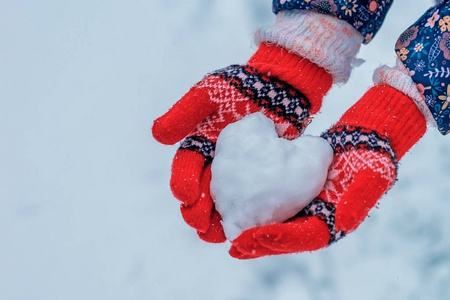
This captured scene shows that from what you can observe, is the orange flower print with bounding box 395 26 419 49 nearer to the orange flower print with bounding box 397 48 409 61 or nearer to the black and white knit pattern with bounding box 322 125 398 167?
the orange flower print with bounding box 397 48 409 61

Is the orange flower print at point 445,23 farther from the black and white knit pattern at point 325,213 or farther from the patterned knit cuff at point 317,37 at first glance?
the black and white knit pattern at point 325,213

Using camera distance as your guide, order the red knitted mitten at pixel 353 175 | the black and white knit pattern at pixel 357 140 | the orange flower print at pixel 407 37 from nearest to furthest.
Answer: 1. the red knitted mitten at pixel 353 175
2. the black and white knit pattern at pixel 357 140
3. the orange flower print at pixel 407 37

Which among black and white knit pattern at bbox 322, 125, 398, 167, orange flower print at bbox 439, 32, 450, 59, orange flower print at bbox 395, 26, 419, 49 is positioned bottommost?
black and white knit pattern at bbox 322, 125, 398, 167

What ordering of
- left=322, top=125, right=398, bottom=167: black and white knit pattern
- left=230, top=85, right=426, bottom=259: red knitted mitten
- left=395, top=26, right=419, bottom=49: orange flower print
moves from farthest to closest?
left=395, top=26, right=419, bottom=49: orange flower print, left=322, top=125, right=398, bottom=167: black and white knit pattern, left=230, top=85, right=426, bottom=259: red knitted mitten

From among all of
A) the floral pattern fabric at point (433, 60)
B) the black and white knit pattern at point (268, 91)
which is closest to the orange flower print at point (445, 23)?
the floral pattern fabric at point (433, 60)

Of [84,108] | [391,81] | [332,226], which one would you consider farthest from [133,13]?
[332,226]

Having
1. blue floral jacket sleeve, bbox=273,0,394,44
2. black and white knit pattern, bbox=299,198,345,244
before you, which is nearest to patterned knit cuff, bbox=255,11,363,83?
blue floral jacket sleeve, bbox=273,0,394,44
